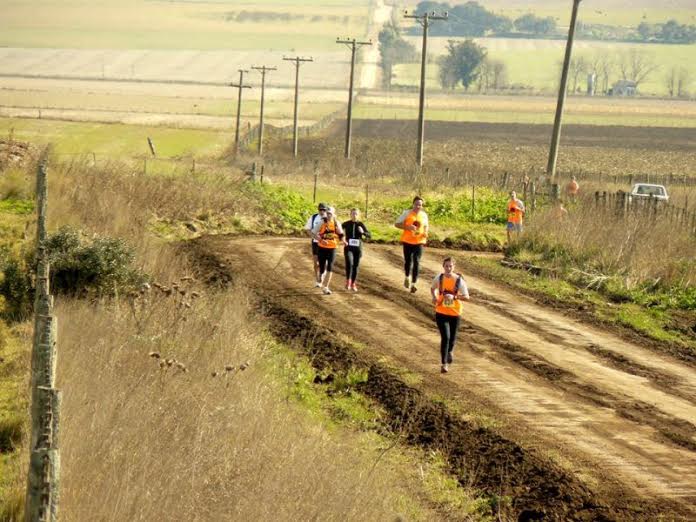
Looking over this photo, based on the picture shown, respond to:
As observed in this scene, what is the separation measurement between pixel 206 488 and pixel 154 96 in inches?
5128

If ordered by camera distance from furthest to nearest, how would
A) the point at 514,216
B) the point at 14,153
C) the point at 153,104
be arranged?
1. the point at 153,104
2. the point at 14,153
3. the point at 514,216

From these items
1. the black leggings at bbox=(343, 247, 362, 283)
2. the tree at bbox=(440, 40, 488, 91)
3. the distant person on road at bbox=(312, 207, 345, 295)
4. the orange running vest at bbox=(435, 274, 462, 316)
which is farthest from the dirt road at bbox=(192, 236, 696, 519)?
the tree at bbox=(440, 40, 488, 91)

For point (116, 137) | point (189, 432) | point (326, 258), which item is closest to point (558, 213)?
point (326, 258)

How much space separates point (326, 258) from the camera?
2375cm

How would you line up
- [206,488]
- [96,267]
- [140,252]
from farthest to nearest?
[140,252] < [96,267] < [206,488]

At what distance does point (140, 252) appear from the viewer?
21.7 meters

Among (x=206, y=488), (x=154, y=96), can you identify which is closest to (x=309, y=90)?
(x=154, y=96)

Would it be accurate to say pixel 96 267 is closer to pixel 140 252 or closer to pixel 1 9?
pixel 140 252

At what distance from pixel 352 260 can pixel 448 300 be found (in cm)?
622

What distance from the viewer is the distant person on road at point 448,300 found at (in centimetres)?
1805

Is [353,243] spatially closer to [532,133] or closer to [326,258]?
[326,258]

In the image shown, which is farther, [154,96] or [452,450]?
[154,96]

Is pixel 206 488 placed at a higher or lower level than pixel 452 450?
higher

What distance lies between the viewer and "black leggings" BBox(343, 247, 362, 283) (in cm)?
2403
